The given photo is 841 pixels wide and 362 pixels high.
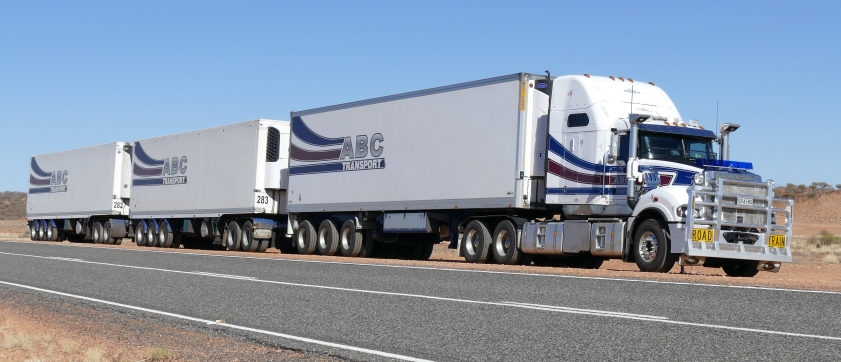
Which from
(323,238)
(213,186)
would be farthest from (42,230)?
(323,238)

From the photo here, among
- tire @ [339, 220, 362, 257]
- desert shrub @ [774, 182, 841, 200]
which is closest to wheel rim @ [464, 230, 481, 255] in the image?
tire @ [339, 220, 362, 257]

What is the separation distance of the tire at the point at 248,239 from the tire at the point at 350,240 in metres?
4.43

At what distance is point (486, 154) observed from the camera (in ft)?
71.4

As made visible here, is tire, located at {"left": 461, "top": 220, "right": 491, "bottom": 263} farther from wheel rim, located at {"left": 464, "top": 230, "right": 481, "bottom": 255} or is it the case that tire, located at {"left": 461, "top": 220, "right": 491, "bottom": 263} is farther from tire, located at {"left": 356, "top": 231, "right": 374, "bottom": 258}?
tire, located at {"left": 356, "top": 231, "right": 374, "bottom": 258}

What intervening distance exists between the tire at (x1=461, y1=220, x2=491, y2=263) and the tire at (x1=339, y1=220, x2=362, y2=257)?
451 centimetres

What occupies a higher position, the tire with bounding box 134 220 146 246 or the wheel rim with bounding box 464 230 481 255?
the wheel rim with bounding box 464 230 481 255

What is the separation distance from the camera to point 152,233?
37.3 metres

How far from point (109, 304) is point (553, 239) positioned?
10.2 metres

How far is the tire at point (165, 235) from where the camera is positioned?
3603 centimetres

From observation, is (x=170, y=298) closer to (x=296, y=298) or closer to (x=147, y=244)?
(x=296, y=298)

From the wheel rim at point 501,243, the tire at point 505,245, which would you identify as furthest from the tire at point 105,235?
the wheel rim at point 501,243

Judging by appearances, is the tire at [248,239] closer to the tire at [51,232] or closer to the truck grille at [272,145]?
the truck grille at [272,145]

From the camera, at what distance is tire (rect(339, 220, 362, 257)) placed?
86.5ft

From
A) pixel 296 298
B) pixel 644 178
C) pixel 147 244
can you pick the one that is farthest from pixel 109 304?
pixel 147 244
